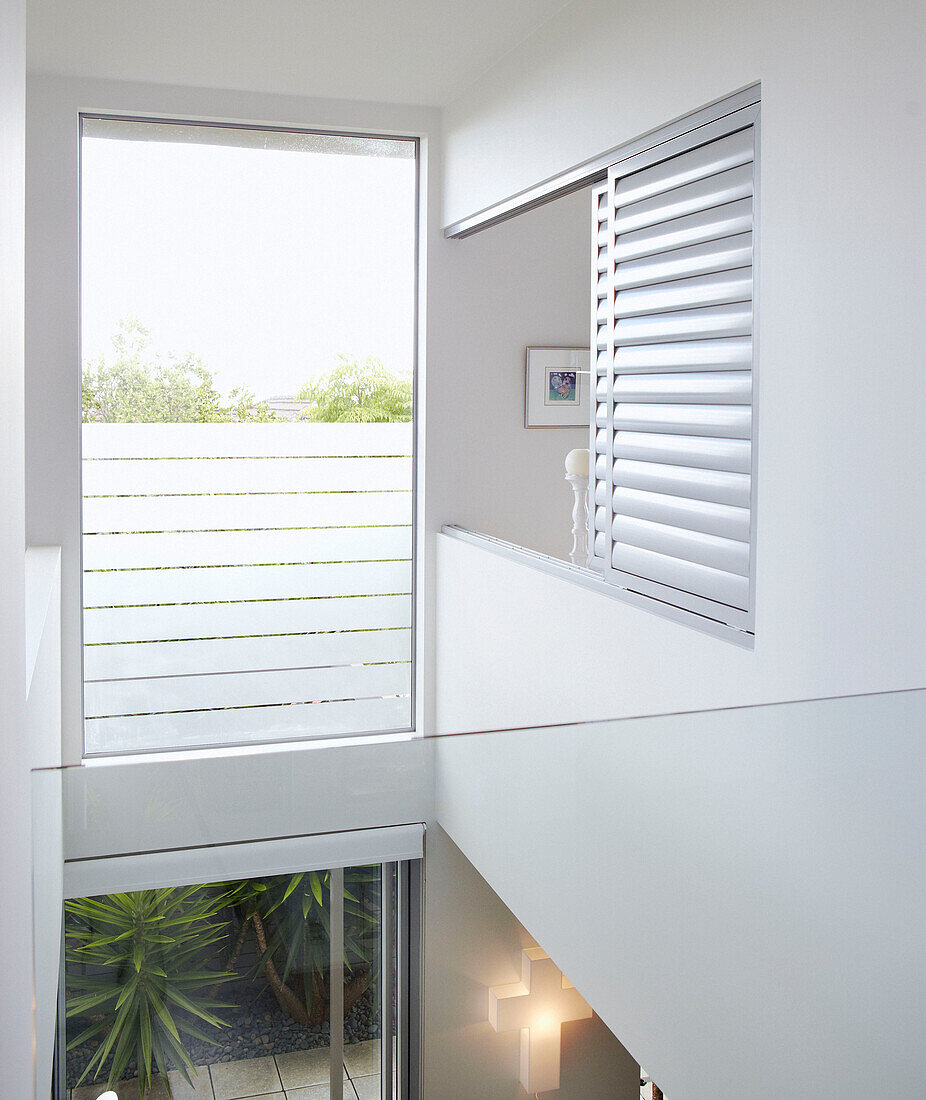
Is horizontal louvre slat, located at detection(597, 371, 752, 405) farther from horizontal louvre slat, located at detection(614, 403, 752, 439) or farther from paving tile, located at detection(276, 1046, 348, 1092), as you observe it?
paving tile, located at detection(276, 1046, 348, 1092)

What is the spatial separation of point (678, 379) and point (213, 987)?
1.78 meters

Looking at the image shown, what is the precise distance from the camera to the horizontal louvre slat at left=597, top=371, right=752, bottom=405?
2.19m

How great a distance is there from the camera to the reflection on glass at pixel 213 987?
3.11 feet

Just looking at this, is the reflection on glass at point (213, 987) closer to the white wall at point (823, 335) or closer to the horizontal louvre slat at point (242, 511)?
the white wall at point (823, 335)

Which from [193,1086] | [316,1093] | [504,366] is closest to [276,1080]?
[316,1093]

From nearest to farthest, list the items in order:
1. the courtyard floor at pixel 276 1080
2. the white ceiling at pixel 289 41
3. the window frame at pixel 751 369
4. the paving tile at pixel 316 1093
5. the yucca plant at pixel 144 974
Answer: the yucca plant at pixel 144 974 → the courtyard floor at pixel 276 1080 → the paving tile at pixel 316 1093 → the window frame at pixel 751 369 → the white ceiling at pixel 289 41

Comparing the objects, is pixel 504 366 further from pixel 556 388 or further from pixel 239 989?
pixel 239 989

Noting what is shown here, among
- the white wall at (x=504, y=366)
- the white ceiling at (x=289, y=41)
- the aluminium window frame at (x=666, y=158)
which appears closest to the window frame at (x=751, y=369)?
the aluminium window frame at (x=666, y=158)

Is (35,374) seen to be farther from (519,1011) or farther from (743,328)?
(519,1011)

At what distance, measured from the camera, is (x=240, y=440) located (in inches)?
163

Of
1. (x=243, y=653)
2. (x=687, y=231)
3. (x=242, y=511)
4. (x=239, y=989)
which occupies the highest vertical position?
(x=687, y=231)

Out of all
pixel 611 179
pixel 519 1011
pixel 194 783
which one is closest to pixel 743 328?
pixel 611 179

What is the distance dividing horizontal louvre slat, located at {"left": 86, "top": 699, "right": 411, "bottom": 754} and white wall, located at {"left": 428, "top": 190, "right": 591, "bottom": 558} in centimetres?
89

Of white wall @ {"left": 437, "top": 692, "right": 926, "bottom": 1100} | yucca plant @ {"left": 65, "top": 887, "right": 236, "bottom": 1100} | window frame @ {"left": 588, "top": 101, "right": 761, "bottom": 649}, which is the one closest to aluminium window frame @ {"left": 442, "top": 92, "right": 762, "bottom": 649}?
window frame @ {"left": 588, "top": 101, "right": 761, "bottom": 649}
